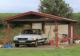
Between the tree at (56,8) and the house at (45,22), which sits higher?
the tree at (56,8)

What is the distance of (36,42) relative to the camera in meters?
32.0

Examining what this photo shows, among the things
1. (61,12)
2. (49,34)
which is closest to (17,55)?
(49,34)

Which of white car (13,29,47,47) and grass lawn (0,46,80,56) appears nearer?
grass lawn (0,46,80,56)

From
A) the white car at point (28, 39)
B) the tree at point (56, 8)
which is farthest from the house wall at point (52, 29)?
the tree at point (56, 8)

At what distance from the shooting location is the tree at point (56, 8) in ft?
165

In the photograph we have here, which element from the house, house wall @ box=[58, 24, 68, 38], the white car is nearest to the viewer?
the white car

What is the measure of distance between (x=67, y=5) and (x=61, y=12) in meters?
1.45

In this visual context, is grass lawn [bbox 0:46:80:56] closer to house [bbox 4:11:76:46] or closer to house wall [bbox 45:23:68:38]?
house [bbox 4:11:76:46]

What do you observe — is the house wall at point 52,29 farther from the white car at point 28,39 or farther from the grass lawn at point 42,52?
the grass lawn at point 42,52

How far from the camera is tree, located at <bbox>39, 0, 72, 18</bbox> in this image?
50188mm

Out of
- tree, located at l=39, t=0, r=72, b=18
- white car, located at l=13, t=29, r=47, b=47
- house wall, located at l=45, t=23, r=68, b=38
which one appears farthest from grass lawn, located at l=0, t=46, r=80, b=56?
tree, located at l=39, t=0, r=72, b=18

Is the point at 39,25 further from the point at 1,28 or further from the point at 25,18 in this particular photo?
the point at 1,28

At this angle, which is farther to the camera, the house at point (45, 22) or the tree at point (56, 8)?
the tree at point (56, 8)

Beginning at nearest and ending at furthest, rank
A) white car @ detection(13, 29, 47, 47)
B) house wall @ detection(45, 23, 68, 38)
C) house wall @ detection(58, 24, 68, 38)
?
white car @ detection(13, 29, 47, 47), house wall @ detection(58, 24, 68, 38), house wall @ detection(45, 23, 68, 38)
